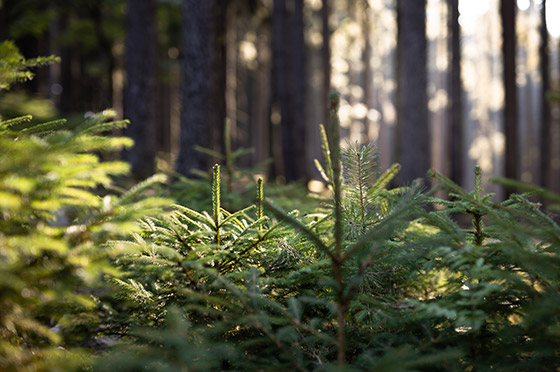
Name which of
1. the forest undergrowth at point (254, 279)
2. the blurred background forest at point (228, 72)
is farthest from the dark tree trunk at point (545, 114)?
the forest undergrowth at point (254, 279)

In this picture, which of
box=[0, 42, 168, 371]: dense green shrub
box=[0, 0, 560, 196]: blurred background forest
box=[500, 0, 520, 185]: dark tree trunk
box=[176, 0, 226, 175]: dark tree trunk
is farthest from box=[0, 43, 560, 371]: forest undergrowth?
box=[500, 0, 520, 185]: dark tree trunk

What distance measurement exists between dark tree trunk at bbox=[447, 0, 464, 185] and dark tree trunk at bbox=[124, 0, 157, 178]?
1135 centimetres

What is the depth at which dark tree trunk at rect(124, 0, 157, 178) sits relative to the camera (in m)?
11.0

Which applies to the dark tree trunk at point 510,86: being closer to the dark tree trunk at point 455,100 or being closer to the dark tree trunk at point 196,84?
the dark tree trunk at point 455,100

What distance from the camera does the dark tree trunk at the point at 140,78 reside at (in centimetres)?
1105

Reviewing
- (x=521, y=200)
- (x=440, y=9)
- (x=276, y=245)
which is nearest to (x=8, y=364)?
(x=276, y=245)

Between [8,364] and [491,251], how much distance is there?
6.85ft

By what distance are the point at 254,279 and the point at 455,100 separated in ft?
53.5

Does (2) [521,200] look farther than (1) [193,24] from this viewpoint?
No

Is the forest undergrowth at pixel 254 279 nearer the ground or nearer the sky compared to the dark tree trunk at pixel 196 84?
nearer the ground

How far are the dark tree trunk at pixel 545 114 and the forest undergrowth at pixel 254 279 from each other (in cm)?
1782

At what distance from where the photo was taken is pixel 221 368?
1.92 m

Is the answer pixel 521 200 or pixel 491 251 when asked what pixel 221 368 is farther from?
pixel 521 200

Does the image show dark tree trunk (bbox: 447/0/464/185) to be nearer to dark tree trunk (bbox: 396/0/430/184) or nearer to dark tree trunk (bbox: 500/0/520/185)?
dark tree trunk (bbox: 500/0/520/185)
